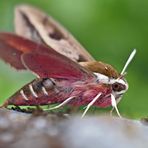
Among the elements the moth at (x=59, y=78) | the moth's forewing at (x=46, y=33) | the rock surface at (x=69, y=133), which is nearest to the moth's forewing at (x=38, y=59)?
the moth at (x=59, y=78)

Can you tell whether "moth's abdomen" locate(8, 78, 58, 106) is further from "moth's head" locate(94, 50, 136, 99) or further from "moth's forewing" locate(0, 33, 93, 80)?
"moth's head" locate(94, 50, 136, 99)

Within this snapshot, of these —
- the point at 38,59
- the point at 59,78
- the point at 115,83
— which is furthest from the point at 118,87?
the point at 38,59

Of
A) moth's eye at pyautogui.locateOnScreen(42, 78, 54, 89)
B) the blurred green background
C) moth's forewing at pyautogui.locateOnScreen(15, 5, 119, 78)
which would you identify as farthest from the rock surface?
the blurred green background

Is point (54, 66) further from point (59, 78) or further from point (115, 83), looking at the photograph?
point (115, 83)

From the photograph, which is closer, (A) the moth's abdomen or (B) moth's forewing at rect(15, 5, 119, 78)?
(A) the moth's abdomen

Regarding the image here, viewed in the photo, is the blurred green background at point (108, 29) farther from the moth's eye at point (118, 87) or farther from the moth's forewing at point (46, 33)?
the moth's eye at point (118, 87)

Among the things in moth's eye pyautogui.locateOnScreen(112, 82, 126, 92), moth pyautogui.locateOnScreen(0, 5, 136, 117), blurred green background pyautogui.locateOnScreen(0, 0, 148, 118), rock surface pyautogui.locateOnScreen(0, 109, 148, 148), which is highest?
rock surface pyautogui.locateOnScreen(0, 109, 148, 148)

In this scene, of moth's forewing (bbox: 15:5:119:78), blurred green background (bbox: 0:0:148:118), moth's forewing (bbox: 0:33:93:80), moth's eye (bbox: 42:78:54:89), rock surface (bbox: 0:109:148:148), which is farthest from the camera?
blurred green background (bbox: 0:0:148:118)
